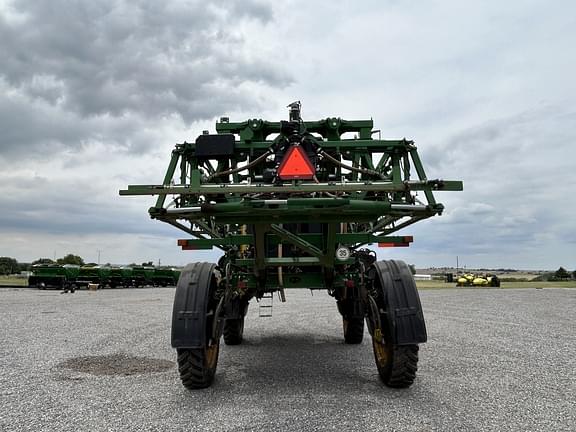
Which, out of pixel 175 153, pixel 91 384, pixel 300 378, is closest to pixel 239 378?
pixel 300 378

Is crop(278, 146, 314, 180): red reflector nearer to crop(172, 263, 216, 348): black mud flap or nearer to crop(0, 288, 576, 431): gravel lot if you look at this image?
crop(172, 263, 216, 348): black mud flap

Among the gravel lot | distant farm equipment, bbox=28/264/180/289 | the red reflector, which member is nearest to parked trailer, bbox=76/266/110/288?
distant farm equipment, bbox=28/264/180/289

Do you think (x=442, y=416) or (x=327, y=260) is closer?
(x=442, y=416)

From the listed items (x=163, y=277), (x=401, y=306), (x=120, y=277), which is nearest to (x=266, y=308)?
(x=401, y=306)

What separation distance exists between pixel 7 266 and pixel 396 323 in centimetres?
9885

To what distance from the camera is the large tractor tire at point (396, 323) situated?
4680 millimetres

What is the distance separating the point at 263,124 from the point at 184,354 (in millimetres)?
2945

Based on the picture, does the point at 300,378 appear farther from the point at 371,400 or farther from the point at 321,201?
the point at 321,201

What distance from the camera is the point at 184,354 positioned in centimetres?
485

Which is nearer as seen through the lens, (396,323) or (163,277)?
(396,323)

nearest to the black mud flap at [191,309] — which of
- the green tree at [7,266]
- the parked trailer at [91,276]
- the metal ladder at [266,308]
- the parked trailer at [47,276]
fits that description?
the metal ladder at [266,308]

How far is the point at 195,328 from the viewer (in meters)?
4.75

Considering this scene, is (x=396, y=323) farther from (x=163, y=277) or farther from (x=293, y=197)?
(x=163, y=277)

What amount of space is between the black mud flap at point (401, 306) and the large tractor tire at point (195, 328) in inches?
76.7
